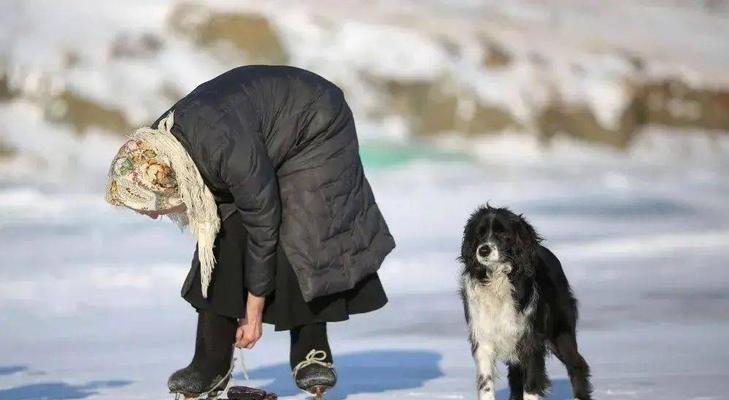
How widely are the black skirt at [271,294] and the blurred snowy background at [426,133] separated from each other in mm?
2871

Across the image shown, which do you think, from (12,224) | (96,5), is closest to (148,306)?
(12,224)

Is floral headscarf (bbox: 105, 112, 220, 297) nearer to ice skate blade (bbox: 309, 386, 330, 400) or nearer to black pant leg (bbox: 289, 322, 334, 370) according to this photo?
black pant leg (bbox: 289, 322, 334, 370)

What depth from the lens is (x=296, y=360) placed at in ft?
13.4

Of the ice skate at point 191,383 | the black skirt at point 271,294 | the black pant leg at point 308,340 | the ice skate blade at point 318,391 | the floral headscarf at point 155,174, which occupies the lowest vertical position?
the ice skate blade at point 318,391

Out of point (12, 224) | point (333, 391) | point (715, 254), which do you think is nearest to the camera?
point (333, 391)

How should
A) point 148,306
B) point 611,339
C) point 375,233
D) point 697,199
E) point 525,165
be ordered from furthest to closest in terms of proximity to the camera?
point 525,165, point 697,199, point 148,306, point 611,339, point 375,233

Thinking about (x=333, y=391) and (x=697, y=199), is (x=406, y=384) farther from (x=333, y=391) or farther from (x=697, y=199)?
(x=697, y=199)

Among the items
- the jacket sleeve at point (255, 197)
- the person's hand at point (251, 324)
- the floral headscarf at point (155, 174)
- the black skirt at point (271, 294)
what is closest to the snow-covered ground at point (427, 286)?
the black skirt at point (271, 294)

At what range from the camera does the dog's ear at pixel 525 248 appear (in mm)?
4199

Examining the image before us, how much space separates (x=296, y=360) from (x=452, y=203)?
9.13 metres

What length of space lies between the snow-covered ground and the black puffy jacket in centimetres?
95

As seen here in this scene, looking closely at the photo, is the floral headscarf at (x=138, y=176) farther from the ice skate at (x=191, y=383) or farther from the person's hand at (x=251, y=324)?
the ice skate at (x=191, y=383)

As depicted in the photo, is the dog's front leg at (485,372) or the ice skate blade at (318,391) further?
the dog's front leg at (485,372)

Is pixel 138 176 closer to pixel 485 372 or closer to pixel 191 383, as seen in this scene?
pixel 191 383
